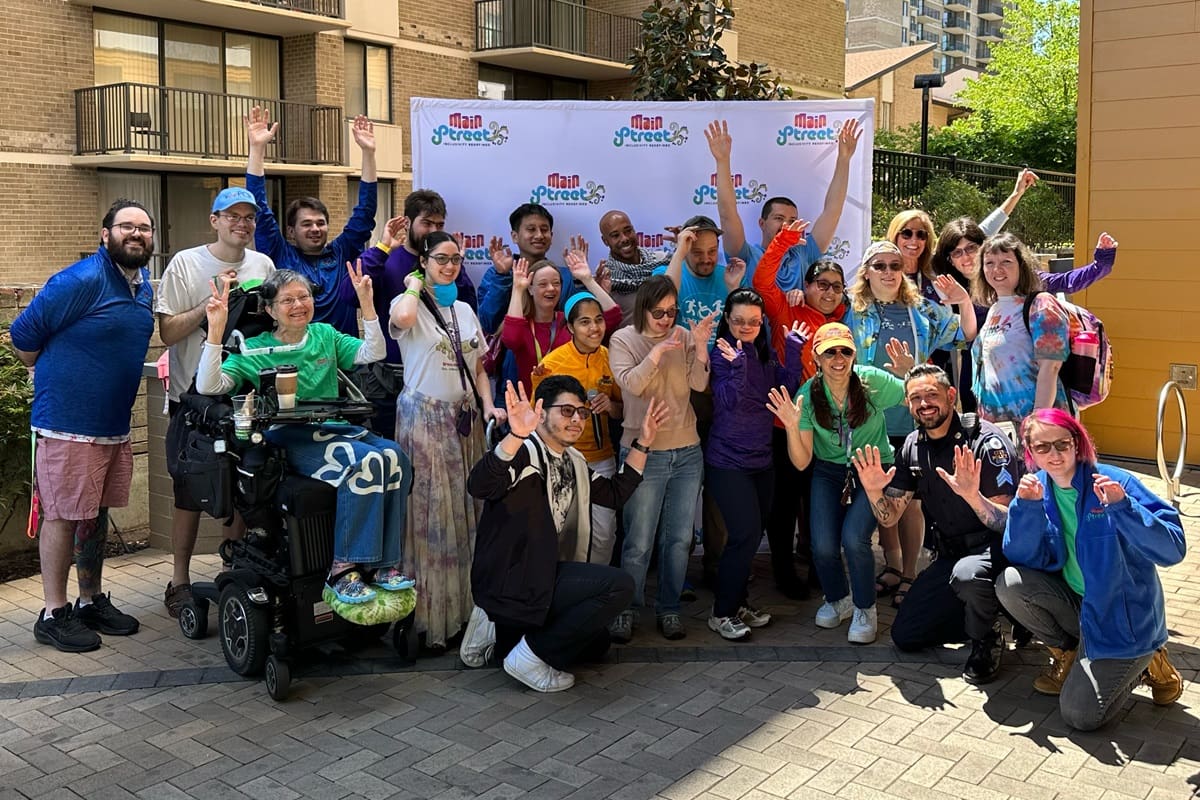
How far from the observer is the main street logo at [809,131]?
6922mm

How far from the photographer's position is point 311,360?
201 inches

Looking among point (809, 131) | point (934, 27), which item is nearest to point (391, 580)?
point (809, 131)

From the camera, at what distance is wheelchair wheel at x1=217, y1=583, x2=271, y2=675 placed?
16.1 ft

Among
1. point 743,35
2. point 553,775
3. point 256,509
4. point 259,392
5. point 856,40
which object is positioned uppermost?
point 856,40

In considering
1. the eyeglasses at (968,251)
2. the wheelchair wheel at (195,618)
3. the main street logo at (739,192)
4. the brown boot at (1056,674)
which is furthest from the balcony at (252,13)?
the brown boot at (1056,674)

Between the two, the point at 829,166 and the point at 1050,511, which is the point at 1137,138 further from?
the point at 1050,511

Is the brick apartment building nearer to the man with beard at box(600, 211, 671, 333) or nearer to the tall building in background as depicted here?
the man with beard at box(600, 211, 671, 333)

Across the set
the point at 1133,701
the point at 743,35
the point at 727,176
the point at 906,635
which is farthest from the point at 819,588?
the point at 743,35

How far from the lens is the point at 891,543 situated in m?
6.31

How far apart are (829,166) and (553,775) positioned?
13.7 ft

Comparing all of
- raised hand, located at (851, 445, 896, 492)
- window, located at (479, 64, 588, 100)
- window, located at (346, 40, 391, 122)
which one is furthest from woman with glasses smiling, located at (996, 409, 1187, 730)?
window, located at (479, 64, 588, 100)

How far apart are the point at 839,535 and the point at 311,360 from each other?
106 inches

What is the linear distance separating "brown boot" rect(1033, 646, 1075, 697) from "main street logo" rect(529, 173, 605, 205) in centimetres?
360

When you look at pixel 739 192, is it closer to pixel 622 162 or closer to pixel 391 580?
pixel 622 162
